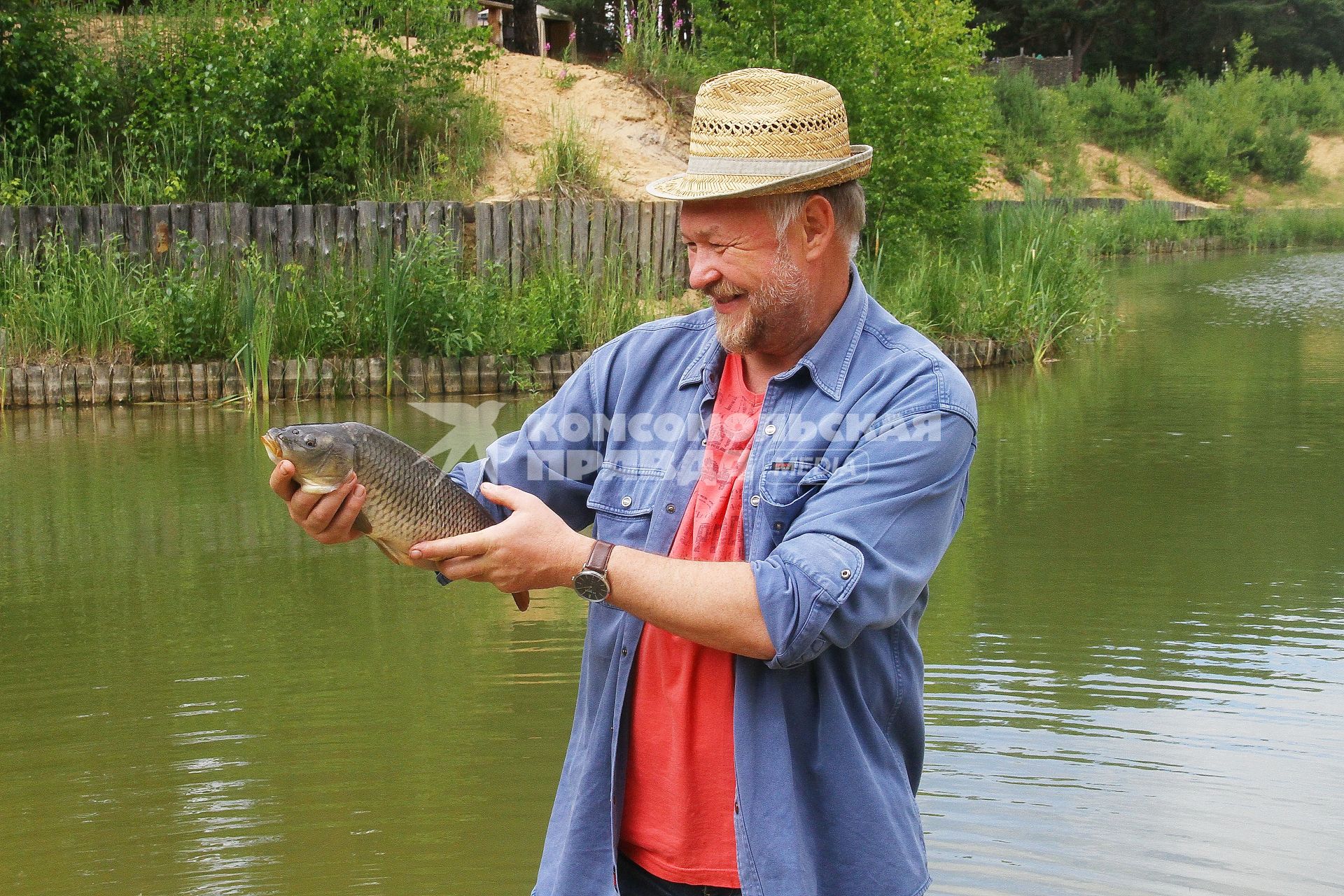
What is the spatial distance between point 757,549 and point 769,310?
0.38 meters

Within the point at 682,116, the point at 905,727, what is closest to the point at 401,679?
the point at 905,727

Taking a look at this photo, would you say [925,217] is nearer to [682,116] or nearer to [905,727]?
[682,116]

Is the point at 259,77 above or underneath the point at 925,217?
above

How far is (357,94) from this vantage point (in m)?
14.4

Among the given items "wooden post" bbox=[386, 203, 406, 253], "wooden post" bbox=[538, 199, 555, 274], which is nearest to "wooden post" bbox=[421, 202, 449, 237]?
"wooden post" bbox=[386, 203, 406, 253]

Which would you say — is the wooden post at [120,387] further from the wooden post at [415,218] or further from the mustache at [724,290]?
the mustache at [724,290]

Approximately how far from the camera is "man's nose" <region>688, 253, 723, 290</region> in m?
2.33

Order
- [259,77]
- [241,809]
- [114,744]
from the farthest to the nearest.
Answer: [259,77] < [114,744] < [241,809]

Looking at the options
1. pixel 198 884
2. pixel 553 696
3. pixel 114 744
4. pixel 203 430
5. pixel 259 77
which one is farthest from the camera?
pixel 259 77

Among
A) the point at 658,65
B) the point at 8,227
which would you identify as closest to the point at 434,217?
the point at 8,227

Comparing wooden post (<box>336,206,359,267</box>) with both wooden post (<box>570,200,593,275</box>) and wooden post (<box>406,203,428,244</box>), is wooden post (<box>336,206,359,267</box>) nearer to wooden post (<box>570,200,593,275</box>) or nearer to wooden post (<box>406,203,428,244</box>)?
wooden post (<box>406,203,428,244</box>)

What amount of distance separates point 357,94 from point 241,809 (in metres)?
11.2

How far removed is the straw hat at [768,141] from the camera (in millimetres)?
2256

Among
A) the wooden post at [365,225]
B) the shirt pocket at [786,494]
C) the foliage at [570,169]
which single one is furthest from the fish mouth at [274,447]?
the foliage at [570,169]
